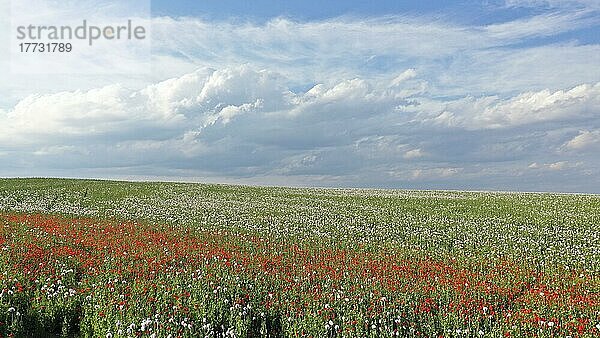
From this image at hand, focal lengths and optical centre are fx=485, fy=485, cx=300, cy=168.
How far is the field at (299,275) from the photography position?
1041 centimetres

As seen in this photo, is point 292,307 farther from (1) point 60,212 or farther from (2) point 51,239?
(1) point 60,212

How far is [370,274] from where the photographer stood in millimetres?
14914

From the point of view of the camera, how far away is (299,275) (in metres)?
14.4

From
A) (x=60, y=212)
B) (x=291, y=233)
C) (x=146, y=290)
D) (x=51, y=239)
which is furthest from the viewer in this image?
(x=60, y=212)

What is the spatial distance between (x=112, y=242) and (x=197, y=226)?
265 inches

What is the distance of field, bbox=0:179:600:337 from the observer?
1041 centimetres

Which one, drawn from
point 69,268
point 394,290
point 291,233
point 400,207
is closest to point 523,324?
point 394,290

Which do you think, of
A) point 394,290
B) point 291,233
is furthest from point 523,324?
point 291,233

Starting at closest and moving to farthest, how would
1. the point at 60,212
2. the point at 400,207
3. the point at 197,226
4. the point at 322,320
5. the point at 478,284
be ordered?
the point at 322,320 → the point at 478,284 → the point at 197,226 → the point at 60,212 → the point at 400,207

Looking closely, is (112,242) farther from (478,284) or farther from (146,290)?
(478,284)

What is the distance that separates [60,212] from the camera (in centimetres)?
3144

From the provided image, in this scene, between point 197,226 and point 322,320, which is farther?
point 197,226

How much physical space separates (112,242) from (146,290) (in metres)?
7.95

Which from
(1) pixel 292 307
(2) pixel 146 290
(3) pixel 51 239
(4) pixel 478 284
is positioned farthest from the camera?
(3) pixel 51 239
